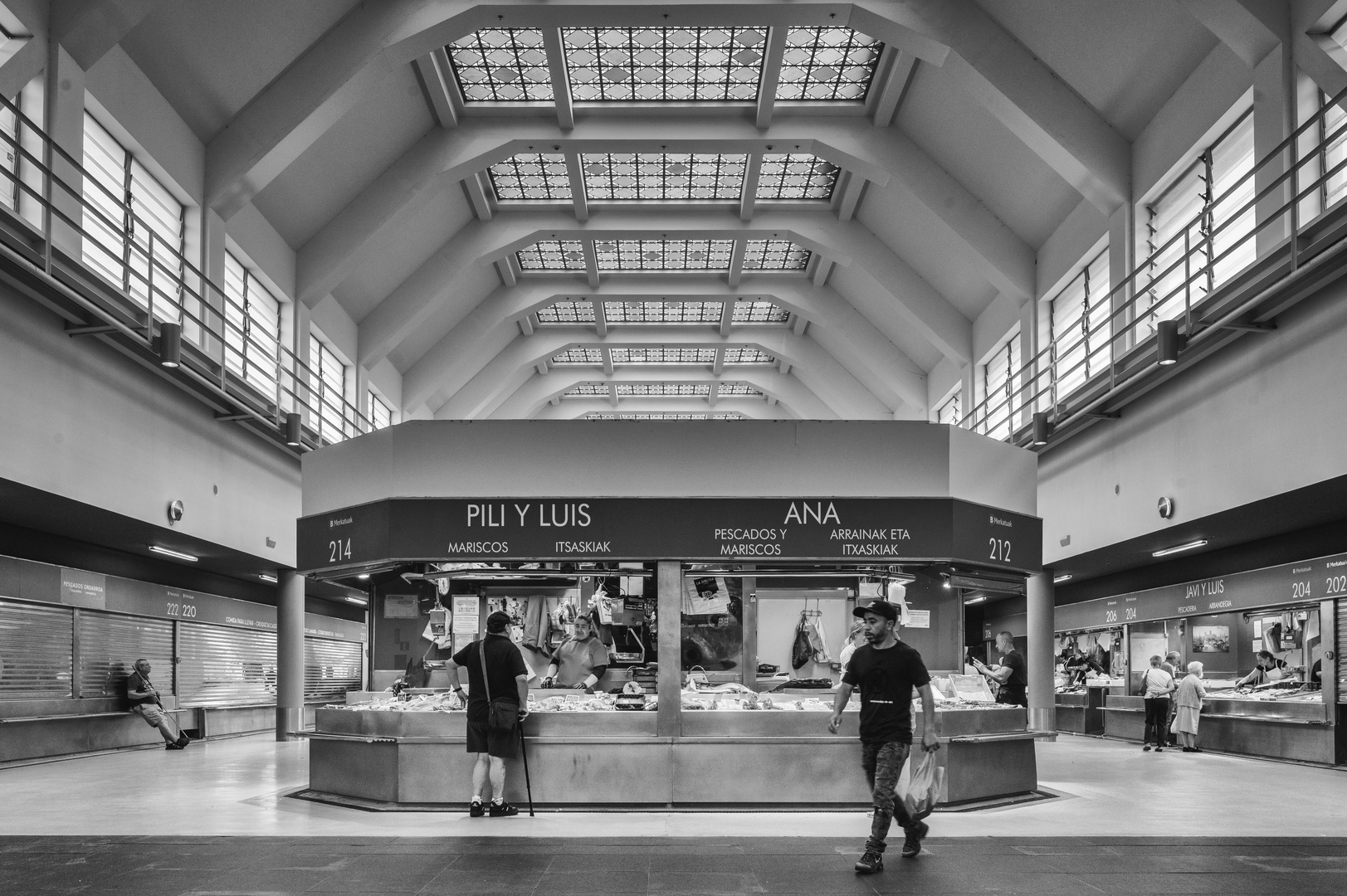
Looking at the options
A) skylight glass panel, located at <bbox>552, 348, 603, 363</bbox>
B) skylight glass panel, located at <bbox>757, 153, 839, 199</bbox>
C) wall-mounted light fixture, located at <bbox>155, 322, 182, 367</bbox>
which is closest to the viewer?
wall-mounted light fixture, located at <bbox>155, 322, 182, 367</bbox>

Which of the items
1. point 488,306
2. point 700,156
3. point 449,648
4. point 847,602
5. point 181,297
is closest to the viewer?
point 847,602

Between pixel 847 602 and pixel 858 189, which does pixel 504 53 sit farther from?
pixel 847 602

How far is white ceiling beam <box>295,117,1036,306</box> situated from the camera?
18.6 metres

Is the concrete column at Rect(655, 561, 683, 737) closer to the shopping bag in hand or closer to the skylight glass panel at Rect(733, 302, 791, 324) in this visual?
the shopping bag in hand

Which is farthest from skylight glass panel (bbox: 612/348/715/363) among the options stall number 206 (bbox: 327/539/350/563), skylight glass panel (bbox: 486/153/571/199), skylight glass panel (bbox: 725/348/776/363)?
stall number 206 (bbox: 327/539/350/563)

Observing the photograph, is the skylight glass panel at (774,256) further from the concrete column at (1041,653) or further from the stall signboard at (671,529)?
the stall signboard at (671,529)

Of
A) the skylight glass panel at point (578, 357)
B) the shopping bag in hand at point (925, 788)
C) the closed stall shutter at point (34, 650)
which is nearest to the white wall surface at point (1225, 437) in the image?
the shopping bag in hand at point (925, 788)

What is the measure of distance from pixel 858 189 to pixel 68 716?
49.6 feet

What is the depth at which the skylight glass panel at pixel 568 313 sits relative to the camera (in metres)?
27.7

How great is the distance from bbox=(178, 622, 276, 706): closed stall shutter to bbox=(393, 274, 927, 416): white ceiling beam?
6.32 meters

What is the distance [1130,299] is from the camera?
14.5 metres

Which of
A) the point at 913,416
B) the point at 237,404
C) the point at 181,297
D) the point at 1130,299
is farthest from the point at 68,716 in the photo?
the point at 913,416

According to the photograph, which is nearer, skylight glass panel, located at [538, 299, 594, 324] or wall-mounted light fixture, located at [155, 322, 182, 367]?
wall-mounted light fixture, located at [155, 322, 182, 367]

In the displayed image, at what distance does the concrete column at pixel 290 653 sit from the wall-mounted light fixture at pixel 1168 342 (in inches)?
565
